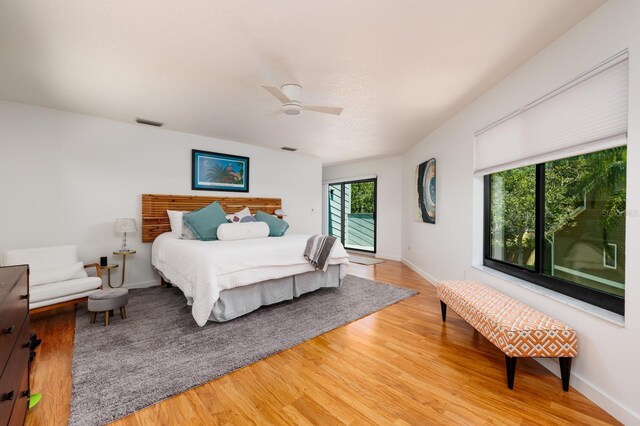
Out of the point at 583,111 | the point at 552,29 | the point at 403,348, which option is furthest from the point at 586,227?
the point at 403,348

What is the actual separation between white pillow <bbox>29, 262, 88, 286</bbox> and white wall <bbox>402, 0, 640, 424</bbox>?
4545 millimetres

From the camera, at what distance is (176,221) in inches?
159

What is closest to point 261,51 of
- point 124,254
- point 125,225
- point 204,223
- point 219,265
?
point 219,265

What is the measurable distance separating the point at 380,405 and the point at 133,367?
5.88 ft

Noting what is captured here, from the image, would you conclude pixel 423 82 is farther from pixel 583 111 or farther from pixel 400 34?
pixel 583 111

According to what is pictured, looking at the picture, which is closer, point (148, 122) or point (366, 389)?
point (366, 389)

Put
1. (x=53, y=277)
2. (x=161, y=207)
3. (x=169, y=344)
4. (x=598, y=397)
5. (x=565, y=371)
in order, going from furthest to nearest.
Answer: (x=161, y=207)
(x=53, y=277)
(x=169, y=344)
(x=565, y=371)
(x=598, y=397)

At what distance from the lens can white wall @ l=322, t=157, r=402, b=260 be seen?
252 inches

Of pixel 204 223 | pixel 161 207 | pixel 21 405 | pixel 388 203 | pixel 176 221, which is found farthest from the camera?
pixel 388 203

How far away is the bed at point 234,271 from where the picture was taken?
2578 millimetres

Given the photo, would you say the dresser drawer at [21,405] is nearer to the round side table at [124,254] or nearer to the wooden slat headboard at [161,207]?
the round side table at [124,254]

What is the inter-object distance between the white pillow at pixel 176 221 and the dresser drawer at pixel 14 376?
238 centimetres

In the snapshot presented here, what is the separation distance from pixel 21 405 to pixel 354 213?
22.1 ft

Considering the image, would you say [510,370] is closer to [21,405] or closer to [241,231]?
[21,405]
